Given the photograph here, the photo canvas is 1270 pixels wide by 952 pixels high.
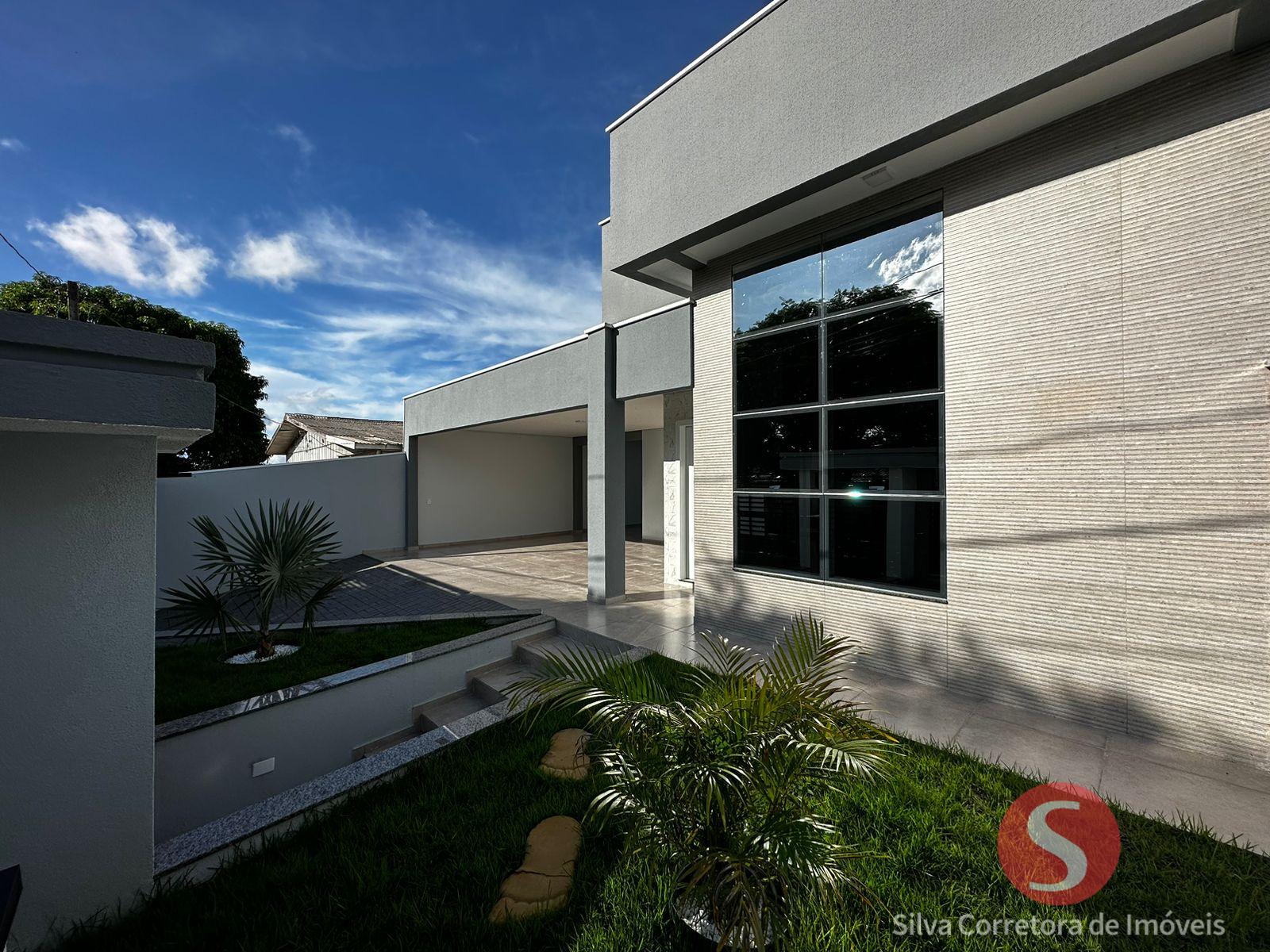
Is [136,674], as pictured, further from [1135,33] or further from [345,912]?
[1135,33]

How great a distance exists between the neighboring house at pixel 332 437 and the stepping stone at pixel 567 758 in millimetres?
12171

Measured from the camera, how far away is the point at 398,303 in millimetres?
22875

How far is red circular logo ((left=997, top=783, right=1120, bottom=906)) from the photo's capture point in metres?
2.27

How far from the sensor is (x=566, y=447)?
1617 cm

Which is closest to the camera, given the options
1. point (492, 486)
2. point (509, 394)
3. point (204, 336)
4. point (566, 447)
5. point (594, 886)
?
point (594, 886)

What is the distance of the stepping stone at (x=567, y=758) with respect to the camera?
3.34m

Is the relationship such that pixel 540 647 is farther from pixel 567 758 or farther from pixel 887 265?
pixel 887 265

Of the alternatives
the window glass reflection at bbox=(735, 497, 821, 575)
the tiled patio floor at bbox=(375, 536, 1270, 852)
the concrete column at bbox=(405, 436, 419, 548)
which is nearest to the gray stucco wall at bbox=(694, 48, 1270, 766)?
the tiled patio floor at bbox=(375, 536, 1270, 852)

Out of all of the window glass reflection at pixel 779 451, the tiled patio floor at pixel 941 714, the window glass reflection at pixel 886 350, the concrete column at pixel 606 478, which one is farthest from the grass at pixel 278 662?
the window glass reflection at pixel 886 350

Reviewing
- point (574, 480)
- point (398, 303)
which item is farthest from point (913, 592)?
point (398, 303)

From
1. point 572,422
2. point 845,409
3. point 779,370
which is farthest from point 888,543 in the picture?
point 572,422

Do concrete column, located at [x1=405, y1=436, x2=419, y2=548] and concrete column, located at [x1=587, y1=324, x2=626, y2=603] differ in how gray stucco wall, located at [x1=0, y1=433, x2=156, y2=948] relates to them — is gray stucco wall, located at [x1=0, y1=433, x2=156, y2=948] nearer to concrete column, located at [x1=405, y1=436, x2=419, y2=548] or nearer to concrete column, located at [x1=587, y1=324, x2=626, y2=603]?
concrete column, located at [x1=587, y1=324, x2=626, y2=603]

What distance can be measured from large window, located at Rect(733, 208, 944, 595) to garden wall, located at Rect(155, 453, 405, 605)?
9.25 meters

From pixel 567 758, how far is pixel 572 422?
9.36 m
